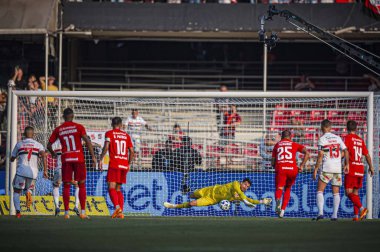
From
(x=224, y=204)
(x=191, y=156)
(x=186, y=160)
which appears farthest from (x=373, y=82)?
(x=224, y=204)

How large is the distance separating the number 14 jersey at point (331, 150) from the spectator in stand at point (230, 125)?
4512 millimetres

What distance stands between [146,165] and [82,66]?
285 inches

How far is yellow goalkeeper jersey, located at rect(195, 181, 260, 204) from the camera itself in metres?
17.8

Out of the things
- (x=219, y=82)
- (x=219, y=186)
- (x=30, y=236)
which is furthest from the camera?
(x=219, y=82)

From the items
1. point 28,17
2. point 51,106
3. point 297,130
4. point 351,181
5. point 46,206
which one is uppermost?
point 28,17

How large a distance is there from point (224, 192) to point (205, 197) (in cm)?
40

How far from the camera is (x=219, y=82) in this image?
83.6ft

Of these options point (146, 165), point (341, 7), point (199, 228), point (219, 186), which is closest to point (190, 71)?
point (341, 7)

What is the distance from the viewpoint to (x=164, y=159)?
19688 mm

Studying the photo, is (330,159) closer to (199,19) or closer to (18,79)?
(199,19)

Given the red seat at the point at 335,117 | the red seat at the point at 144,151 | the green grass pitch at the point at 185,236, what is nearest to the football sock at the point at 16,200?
the green grass pitch at the point at 185,236

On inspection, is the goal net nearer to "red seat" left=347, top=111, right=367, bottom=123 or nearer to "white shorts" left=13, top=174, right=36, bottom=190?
"red seat" left=347, top=111, right=367, bottom=123

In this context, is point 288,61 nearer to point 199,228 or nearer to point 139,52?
point 139,52

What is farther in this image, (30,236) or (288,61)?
(288,61)
